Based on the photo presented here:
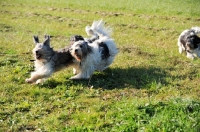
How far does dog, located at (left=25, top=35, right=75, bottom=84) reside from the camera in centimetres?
806

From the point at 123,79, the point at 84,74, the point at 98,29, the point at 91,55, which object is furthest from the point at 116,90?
the point at 98,29

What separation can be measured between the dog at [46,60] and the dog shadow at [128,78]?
748 mm

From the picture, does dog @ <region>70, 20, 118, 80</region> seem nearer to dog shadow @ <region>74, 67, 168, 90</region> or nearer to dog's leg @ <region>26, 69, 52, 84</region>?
dog shadow @ <region>74, 67, 168, 90</region>

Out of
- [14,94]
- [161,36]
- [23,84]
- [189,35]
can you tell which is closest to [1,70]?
[23,84]

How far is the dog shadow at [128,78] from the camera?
811 centimetres

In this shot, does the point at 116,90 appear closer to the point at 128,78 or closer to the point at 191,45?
the point at 128,78

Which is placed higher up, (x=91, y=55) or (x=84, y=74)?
(x=91, y=55)

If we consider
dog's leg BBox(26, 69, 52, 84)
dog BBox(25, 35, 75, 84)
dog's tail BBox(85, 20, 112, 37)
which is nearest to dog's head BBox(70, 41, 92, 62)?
dog BBox(25, 35, 75, 84)

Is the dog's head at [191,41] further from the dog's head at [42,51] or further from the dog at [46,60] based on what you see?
the dog's head at [42,51]

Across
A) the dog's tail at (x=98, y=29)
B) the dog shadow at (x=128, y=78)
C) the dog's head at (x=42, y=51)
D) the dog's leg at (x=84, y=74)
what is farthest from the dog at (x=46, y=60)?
the dog's tail at (x=98, y=29)

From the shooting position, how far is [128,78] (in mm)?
8641

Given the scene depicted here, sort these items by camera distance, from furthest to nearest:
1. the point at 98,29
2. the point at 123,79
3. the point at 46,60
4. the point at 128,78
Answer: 1. the point at 98,29
2. the point at 128,78
3. the point at 123,79
4. the point at 46,60

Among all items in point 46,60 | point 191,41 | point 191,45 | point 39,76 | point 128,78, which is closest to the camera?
point 39,76

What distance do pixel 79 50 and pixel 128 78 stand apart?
156 cm
